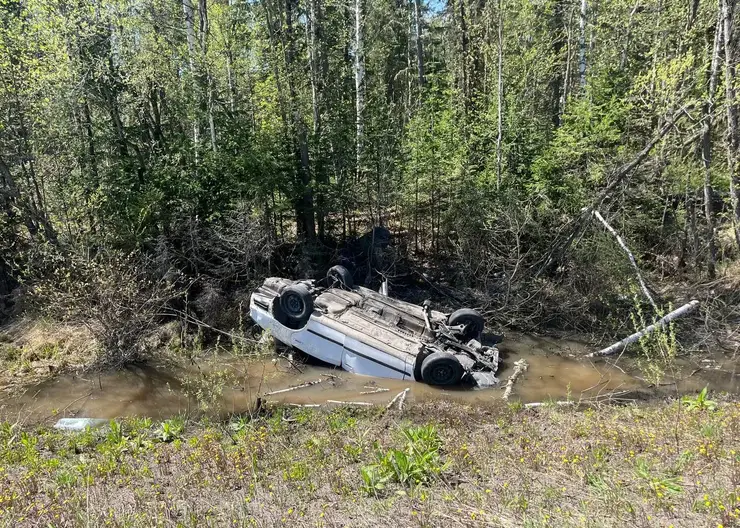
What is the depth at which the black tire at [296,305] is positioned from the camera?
8844 mm

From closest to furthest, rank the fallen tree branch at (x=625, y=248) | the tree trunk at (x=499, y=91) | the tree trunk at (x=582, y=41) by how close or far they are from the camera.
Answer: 1. the fallen tree branch at (x=625, y=248)
2. the tree trunk at (x=499, y=91)
3. the tree trunk at (x=582, y=41)

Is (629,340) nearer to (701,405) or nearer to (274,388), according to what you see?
(701,405)

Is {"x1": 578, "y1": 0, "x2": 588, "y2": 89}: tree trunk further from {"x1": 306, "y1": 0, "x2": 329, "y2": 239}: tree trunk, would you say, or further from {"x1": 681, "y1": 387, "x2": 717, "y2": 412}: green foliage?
{"x1": 681, "y1": 387, "x2": 717, "y2": 412}: green foliage

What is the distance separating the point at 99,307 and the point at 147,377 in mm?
1543

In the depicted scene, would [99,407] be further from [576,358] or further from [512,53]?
[512,53]

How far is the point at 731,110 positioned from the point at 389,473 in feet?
32.3

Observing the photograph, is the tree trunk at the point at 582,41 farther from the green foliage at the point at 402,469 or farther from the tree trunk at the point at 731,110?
the green foliage at the point at 402,469

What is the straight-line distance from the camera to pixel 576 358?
9398mm

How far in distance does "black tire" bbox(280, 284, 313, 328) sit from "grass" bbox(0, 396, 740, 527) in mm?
3133

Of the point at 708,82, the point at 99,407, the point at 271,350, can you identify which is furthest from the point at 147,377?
the point at 708,82

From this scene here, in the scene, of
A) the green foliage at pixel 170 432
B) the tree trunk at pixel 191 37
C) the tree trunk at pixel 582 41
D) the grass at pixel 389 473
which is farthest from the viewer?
the tree trunk at pixel 582 41

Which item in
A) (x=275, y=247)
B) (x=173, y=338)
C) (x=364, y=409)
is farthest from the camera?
(x=275, y=247)

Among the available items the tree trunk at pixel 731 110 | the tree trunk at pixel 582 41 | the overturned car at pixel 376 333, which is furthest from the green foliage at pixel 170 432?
the tree trunk at pixel 582 41

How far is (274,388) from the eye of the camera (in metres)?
8.36
